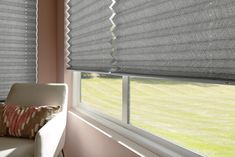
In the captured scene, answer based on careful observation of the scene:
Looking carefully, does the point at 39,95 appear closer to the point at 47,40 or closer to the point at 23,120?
the point at 23,120

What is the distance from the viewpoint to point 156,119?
1.90m

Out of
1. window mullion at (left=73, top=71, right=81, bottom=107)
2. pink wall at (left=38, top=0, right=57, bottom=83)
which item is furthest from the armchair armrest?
pink wall at (left=38, top=0, right=57, bottom=83)

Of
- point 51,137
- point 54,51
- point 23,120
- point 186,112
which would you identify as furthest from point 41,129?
point 54,51

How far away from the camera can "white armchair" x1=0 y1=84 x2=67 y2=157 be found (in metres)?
2.02

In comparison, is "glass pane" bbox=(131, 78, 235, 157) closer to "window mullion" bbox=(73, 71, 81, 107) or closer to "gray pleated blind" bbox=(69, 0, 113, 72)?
"gray pleated blind" bbox=(69, 0, 113, 72)

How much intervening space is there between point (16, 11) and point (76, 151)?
5.30ft

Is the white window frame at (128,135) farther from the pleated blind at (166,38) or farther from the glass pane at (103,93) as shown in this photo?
the pleated blind at (166,38)

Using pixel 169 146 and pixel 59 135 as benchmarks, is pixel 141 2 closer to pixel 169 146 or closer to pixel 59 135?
pixel 169 146

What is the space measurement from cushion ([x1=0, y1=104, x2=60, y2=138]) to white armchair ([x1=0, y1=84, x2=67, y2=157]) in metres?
0.05

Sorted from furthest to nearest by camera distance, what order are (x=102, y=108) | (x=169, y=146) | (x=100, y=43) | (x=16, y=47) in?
(x=16, y=47), (x=102, y=108), (x=100, y=43), (x=169, y=146)

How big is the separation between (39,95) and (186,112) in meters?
1.53

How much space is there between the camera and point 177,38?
4.48 feet

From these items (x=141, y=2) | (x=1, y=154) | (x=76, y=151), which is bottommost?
(x=76, y=151)

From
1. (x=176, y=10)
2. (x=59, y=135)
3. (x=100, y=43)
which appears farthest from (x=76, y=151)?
(x=176, y=10)
